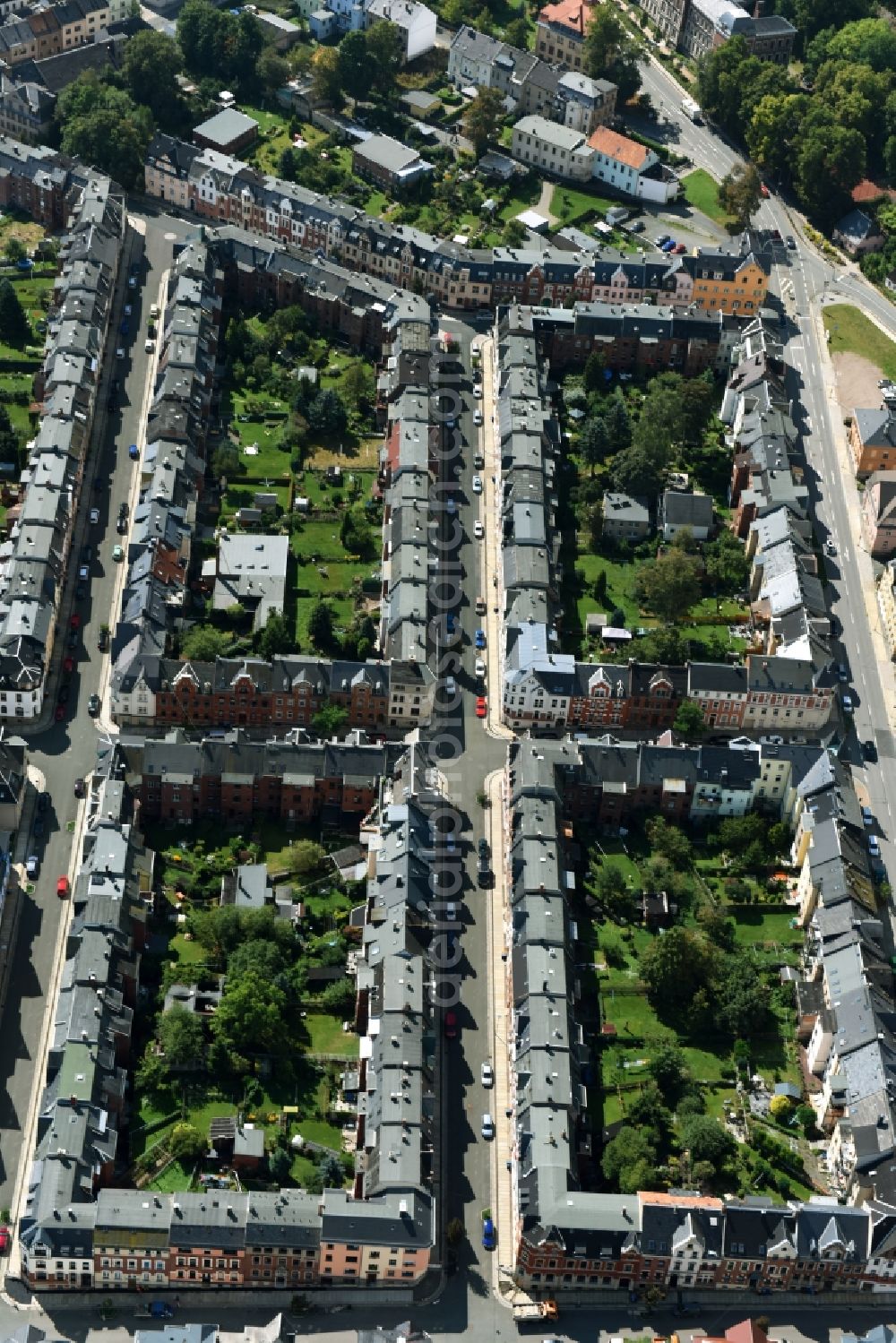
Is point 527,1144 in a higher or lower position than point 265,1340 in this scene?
higher

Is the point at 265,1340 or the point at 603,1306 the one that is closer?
the point at 265,1340

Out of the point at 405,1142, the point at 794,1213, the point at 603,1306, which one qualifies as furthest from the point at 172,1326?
the point at 794,1213

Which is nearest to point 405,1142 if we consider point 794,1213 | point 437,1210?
point 437,1210

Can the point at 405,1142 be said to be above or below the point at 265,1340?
above

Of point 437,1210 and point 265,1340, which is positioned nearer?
point 265,1340

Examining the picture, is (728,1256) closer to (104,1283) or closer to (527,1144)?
(527,1144)

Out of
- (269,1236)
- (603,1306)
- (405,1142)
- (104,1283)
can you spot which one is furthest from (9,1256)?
(603,1306)

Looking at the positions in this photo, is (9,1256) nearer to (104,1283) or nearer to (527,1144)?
(104,1283)

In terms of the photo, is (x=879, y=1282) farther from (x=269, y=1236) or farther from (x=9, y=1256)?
(x=9, y=1256)
